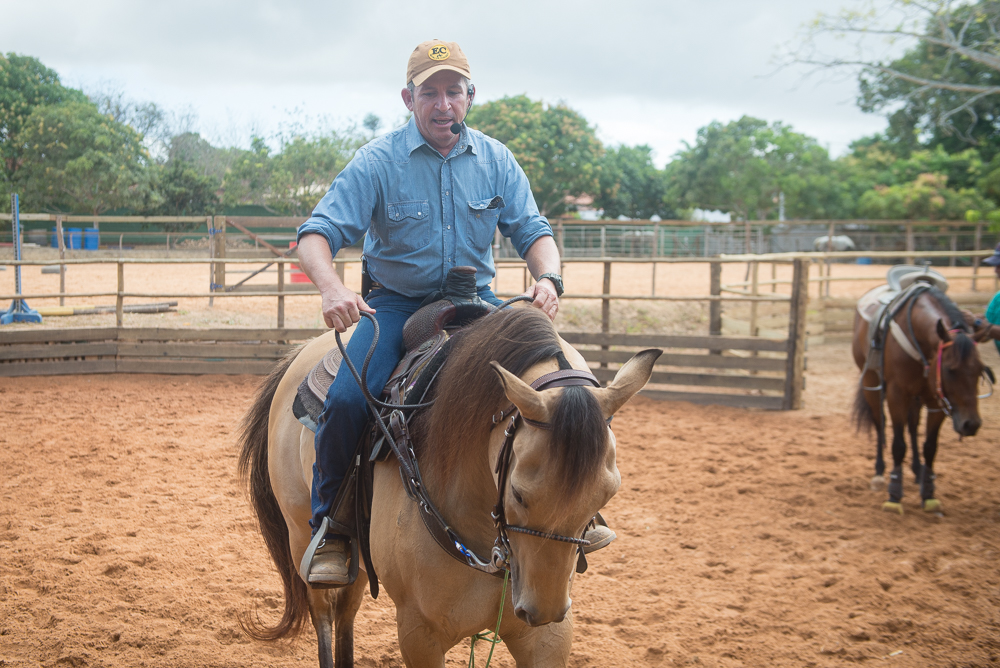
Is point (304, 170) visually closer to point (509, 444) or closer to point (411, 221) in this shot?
point (411, 221)

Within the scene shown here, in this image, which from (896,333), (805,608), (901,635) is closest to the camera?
(901,635)

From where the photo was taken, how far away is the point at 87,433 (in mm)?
6090

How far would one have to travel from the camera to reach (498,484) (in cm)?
160

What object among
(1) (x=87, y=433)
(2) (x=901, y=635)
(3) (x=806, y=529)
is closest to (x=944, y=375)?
(3) (x=806, y=529)

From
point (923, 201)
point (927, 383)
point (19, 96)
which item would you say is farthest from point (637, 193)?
point (927, 383)

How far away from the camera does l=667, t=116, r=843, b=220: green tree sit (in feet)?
105

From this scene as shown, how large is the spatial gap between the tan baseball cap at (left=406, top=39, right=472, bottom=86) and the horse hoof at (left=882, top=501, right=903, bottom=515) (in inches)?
172

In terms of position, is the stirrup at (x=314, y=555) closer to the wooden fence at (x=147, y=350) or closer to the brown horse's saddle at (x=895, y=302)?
the brown horse's saddle at (x=895, y=302)

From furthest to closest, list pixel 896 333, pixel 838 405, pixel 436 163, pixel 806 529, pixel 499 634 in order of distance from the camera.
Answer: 1. pixel 838 405
2. pixel 896 333
3. pixel 806 529
4. pixel 436 163
5. pixel 499 634

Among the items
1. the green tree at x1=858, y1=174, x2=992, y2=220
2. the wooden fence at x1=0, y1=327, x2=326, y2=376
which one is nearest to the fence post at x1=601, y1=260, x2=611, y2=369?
the wooden fence at x1=0, y1=327, x2=326, y2=376

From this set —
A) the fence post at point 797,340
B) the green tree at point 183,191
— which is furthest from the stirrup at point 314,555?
the green tree at point 183,191

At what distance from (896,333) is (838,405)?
3049 millimetres

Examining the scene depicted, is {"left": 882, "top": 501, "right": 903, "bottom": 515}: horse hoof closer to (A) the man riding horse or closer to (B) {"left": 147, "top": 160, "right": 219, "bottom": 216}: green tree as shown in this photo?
(A) the man riding horse

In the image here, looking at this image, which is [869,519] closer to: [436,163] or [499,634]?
[499,634]
